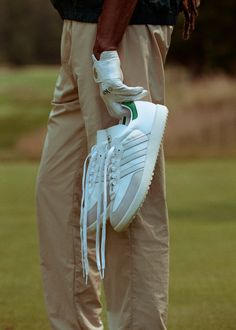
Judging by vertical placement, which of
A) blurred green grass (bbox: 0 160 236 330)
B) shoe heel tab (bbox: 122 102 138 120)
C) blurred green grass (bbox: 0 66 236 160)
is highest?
shoe heel tab (bbox: 122 102 138 120)

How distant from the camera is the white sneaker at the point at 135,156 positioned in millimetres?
4367

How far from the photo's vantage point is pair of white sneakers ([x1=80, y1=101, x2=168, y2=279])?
14.3 feet

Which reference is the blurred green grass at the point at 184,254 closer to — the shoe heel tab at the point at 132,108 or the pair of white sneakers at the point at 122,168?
the pair of white sneakers at the point at 122,168

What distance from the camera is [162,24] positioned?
4559 mm

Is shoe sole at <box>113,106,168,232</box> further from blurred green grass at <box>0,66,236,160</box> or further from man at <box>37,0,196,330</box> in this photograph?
blurred green grass at <box>0,66,236,160</box>

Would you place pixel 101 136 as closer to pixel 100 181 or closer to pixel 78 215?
pixel 100 181

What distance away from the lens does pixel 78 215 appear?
4.79 m

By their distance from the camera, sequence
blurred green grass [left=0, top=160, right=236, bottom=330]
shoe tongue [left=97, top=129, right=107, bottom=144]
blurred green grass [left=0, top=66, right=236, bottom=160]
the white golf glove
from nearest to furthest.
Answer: the white golf glove < shoe tongue [left=97, top=129, right=107, bottom=144] < blurred green grass [left=0, top=160, right=236, bottom=330] < blurred green grass [left=0, top=66, right=236, bottom=160]

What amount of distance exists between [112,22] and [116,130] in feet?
1.21

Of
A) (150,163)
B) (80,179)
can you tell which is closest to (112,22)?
(150,163)

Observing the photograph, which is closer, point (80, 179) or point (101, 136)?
point (101, 136)

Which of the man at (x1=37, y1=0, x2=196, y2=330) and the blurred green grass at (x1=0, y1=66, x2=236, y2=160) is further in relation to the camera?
the blurred green grass at (x1=0, y1=66, x2=236, y2=160)

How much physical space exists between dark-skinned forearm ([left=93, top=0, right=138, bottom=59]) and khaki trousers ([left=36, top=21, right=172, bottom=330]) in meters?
0.09

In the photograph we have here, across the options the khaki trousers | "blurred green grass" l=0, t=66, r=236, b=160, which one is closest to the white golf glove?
the khaki trousers
